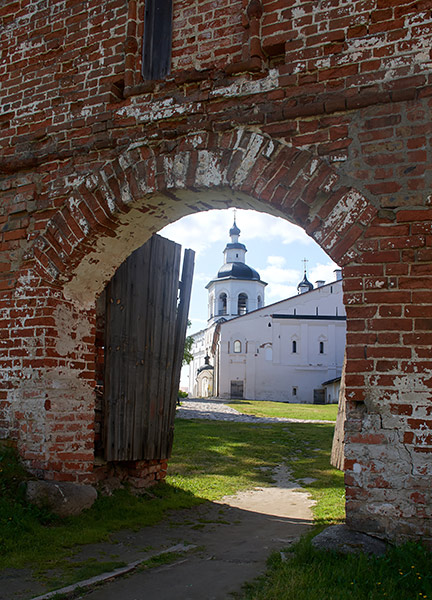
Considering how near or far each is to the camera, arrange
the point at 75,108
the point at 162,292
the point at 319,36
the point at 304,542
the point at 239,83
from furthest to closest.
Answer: the point at 162,292
the point at 75,108
the point at 239,83
the point at 319,36
the point at 304,542

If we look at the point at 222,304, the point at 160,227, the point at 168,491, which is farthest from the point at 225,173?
the point at 222,304

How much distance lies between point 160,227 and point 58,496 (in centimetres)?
254

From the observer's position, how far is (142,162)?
4.66 meters

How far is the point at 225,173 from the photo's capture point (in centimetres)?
430

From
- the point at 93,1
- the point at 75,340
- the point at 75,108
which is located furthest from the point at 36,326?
the point at 93,1

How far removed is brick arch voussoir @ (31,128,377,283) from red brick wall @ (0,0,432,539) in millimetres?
12

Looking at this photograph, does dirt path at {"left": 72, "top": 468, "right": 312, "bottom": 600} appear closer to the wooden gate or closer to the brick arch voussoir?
the wooden gate

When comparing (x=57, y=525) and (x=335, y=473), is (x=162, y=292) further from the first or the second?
(x=335, y=473)

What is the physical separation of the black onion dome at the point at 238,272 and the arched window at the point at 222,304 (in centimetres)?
188

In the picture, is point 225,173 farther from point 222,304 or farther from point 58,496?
point 222,304

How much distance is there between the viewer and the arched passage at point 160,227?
3508 millimetres

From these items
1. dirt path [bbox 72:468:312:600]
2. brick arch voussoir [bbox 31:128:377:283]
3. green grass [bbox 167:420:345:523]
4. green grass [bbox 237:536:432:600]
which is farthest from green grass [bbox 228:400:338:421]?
green grass [bbox 237:536:432:600]

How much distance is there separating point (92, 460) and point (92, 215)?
2283mm

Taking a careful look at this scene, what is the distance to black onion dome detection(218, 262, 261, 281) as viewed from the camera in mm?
50094
